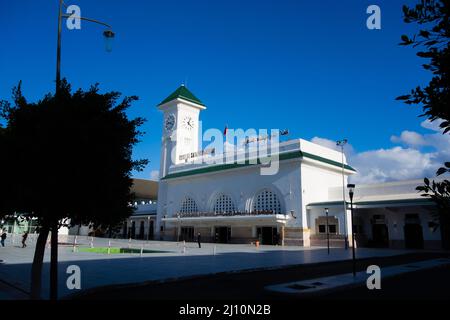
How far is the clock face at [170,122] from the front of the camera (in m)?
59.1

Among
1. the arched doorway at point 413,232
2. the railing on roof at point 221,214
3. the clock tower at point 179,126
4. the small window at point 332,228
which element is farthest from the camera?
the clock tower at point 179,126

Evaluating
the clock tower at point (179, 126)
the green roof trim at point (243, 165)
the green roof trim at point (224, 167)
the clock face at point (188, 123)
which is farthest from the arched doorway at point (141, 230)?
the clock face at point (188, 123)

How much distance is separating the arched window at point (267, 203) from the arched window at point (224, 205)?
3779 mm

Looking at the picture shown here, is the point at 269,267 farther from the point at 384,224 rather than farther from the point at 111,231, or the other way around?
the point at 384,224

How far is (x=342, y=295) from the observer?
10617mm

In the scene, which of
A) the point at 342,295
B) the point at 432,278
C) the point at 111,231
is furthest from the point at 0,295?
the point at 432,278

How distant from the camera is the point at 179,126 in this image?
192 ft

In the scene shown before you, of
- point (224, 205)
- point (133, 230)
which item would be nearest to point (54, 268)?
point (224, 205)

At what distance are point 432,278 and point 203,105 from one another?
5099 cm

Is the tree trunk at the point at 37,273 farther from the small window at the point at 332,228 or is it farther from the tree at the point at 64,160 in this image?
the small window at the point at 332,228

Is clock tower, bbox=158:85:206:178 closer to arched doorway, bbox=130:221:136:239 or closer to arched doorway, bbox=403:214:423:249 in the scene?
arched doorway, bbox=130:221:136:239

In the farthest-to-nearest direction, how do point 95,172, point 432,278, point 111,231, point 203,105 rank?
point 203,105
point 432,278
point 111,231
point 95,172

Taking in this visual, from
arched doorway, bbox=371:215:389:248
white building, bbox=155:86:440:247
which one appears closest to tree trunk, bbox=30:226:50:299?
white building, bbox=155:86:440:247
